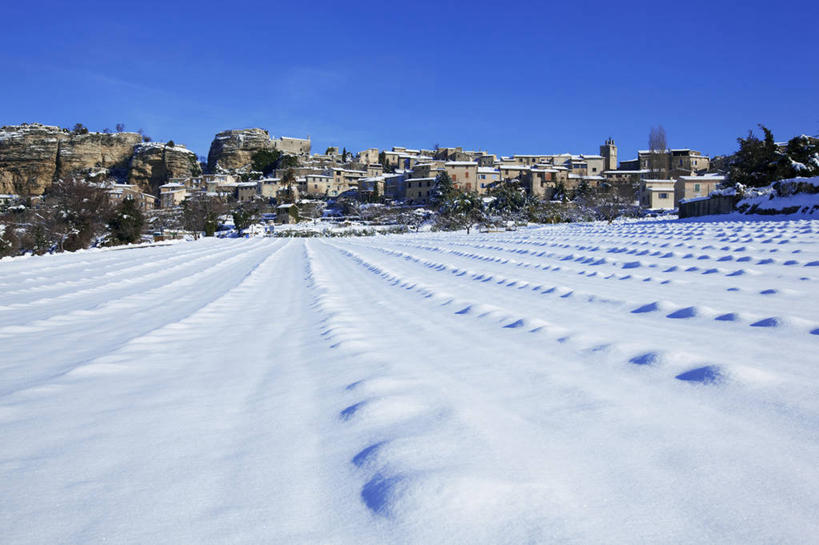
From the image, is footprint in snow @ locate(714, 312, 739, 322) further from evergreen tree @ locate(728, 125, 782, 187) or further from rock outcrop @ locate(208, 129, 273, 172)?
rock outcrop @ locate(208, 129, 273, 172)

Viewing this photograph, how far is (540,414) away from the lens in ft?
4.88

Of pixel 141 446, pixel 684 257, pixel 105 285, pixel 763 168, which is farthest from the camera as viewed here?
pixel 763 168

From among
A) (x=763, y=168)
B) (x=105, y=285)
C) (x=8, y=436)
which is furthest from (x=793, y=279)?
(x=763, y=168)

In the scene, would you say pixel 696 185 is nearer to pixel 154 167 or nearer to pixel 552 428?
pixel 552 428

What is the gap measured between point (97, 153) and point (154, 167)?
10750 mm

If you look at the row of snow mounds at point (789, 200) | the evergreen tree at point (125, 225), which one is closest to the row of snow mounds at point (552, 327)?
the row of snow mounds at point (789, 200)

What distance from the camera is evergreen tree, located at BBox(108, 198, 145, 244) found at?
26.8m

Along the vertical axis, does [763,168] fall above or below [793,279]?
above

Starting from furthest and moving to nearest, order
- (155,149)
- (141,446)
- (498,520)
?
(155,149) < (141,446) < (498,520)

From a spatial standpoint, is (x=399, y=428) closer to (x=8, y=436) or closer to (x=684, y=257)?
(x=8, y=436)

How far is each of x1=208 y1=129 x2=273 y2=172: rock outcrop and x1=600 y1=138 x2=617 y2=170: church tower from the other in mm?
60370

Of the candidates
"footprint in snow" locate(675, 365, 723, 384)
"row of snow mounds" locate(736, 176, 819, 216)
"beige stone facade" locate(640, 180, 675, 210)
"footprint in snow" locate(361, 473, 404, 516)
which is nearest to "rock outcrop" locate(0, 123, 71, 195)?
"beige stone facade" locate(640, 180, 675, 210)

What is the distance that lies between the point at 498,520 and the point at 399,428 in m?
0.54

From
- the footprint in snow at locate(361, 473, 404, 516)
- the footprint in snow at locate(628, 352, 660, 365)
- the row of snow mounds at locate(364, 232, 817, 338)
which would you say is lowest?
the row of snow mounds at locate(364, 232, 817, 338)
